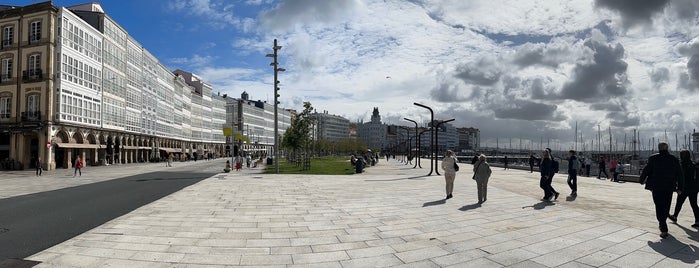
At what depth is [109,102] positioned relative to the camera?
49531mm

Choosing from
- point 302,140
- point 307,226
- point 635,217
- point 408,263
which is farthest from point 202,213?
point 302,140

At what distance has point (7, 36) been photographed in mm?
41781

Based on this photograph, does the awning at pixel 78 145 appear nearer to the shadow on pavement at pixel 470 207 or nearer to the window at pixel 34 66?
the window at pixel 34 66

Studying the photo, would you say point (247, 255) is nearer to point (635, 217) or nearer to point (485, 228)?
point (485, 228)

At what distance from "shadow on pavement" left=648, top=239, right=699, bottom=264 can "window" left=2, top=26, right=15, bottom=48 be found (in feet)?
175

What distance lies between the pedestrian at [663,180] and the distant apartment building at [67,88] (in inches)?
1768

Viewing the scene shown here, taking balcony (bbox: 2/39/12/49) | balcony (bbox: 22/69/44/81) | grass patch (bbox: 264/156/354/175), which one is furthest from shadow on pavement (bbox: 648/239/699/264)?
balcony (bbox: 2/39/12/49)

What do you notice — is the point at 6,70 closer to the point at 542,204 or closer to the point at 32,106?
the point at 32,106

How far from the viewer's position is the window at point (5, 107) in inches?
1609

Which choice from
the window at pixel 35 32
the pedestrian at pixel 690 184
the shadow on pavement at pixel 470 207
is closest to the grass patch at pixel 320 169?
the shadow on pavement at pixel 470 207

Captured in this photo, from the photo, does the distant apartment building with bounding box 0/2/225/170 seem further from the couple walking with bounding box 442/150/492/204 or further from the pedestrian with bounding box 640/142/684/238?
the pedestrian with bounding box 640/142/684/238

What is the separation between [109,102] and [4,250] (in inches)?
1923

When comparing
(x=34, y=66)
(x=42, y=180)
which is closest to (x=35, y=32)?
(x=34, y=66)

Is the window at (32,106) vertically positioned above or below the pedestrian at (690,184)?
above
